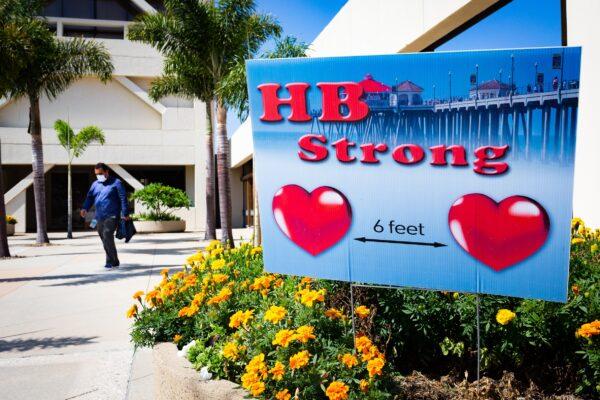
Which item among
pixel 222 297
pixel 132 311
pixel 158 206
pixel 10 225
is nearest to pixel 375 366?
pixel 222 297

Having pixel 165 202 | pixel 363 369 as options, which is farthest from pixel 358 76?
pixel 165 202

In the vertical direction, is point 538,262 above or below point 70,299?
above

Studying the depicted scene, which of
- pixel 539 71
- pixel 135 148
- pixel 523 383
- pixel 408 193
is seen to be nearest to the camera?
pixel 539 71

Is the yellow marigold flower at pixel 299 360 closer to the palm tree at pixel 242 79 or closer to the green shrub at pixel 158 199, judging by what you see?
the palm tree at pixel 242 79

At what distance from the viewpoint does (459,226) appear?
7.73ft

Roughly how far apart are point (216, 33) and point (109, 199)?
8.02 metres

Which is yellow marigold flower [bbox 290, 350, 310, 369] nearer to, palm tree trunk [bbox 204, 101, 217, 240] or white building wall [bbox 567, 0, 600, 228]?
white building wall [bbox 567, 0, 600, 228]

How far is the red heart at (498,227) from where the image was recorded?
2.24 meters

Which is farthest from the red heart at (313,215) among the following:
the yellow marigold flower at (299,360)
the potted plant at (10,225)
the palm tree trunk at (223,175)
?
the potted plant at (10,225)

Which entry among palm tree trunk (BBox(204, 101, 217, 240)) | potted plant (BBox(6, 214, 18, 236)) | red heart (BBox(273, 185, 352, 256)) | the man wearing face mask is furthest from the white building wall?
potted plant (BBox(6, 214, 18, 236))

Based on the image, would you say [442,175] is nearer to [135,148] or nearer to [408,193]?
[408,193]

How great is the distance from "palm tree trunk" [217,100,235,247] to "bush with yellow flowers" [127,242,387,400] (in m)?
11.5

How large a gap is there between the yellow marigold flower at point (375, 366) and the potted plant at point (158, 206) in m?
25.5

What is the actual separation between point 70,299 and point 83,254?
7.46 metres
